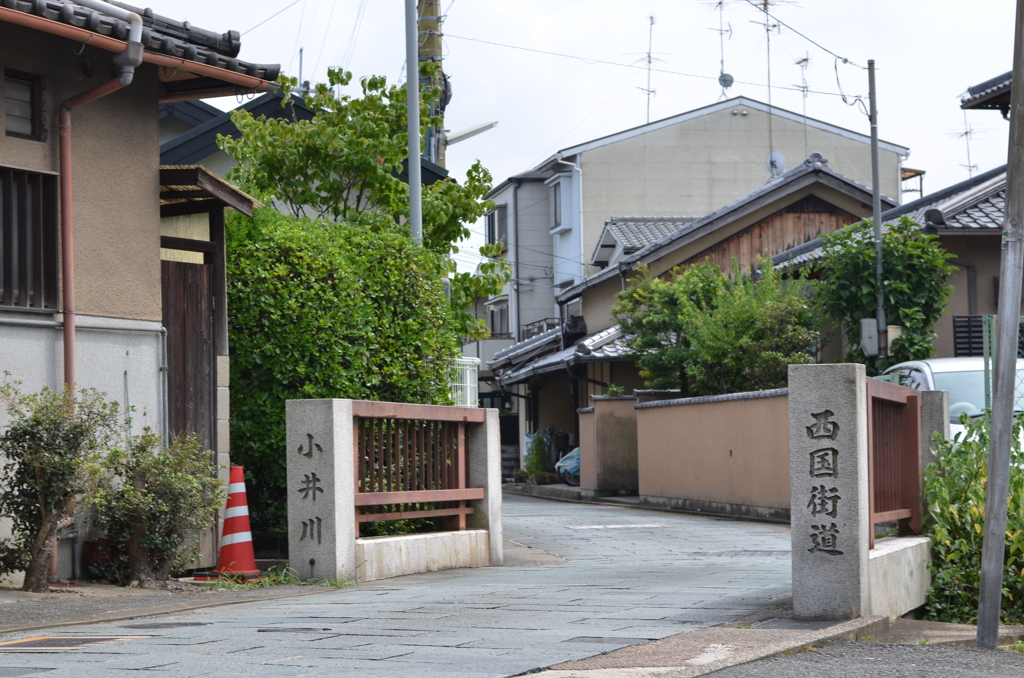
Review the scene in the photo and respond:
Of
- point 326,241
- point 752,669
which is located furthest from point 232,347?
point 752,669

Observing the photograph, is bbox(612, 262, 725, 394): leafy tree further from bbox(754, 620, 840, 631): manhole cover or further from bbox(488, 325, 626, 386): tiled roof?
bbox(754, 620, 840, 631): manhole cover

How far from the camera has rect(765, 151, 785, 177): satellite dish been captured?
124 ft

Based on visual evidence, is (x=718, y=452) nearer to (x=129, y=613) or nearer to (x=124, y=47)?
(x=124, y=47)

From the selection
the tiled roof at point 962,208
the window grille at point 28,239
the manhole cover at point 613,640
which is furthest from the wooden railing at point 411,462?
the tiled roof at point 962,208

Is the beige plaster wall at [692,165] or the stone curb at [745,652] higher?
the beige plaster wall at [692,165]

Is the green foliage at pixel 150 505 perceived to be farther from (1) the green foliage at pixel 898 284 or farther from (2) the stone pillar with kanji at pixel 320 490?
(1) the green foliage at pixel 898 284

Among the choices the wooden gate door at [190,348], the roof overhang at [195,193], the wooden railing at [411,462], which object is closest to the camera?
the wooden railing at [411,462]

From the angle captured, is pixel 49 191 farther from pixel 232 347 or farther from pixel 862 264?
pixel 862 264

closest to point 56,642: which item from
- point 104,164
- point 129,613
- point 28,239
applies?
point 129,613

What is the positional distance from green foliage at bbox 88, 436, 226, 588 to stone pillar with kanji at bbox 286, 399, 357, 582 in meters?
0.80

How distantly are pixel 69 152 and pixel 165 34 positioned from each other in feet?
4.70

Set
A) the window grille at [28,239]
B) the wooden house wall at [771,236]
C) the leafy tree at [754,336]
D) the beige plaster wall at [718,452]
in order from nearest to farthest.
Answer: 1. the window grille at [28,239]
2. the beige plaster wall at [718,452]
3. the leafy tree at [754,336]
4. the wooden house wall at [771,236]

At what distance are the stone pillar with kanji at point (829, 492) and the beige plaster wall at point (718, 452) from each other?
9.99 meters

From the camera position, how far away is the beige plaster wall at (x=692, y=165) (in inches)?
1549
